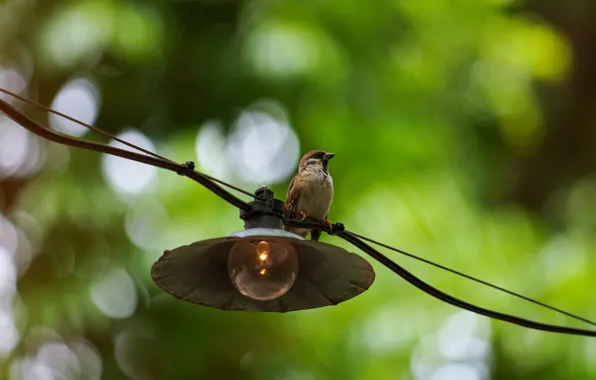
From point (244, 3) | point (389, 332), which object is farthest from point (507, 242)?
point (244, 3)

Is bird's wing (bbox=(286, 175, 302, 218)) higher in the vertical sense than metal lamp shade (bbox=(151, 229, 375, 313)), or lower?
higher

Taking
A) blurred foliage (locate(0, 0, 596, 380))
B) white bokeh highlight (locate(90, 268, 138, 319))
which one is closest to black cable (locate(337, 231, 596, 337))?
blurred foliage (locate(0, 0, 596, 380))

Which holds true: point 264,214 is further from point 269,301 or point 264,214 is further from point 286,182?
point 286,182

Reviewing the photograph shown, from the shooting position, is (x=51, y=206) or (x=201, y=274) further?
(x=51, y=206)

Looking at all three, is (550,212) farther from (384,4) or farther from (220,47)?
(220,47)

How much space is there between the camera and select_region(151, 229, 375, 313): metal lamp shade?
103 inches

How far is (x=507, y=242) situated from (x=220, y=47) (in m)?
1.57

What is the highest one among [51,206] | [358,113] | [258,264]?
[358,113]

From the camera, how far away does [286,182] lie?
4.48 m

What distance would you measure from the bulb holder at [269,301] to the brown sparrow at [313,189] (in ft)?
4.58

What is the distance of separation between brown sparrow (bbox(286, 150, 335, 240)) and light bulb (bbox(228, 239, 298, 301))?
161 cm

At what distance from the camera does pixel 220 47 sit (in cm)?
444

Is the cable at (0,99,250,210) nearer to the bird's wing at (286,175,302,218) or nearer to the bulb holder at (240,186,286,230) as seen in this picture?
the bulb holder at (240,186,286,230)

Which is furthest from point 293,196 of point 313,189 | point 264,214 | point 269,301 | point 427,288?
point 264,214
